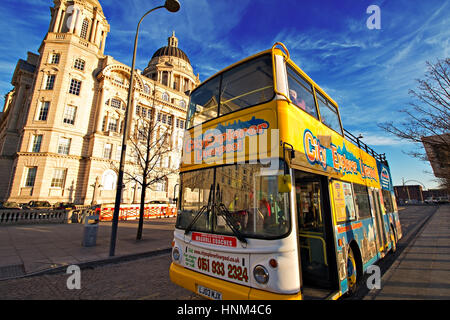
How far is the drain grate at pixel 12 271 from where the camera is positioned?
541 centimetres

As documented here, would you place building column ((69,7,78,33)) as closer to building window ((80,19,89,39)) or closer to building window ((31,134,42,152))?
building window ((80,19,89,39))

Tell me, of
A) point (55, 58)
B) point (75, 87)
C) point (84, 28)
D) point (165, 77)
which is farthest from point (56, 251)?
point (165, 77)

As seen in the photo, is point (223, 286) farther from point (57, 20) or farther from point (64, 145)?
point (57, 20)

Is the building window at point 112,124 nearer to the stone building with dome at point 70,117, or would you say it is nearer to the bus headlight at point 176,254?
the stone building with dome at point 70,117

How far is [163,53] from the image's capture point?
57.5 meters

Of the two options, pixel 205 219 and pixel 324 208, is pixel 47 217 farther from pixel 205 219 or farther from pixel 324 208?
pixel 324 208

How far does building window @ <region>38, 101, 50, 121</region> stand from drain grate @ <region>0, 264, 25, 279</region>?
96.0 ft

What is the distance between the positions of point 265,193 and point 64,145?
33.9m

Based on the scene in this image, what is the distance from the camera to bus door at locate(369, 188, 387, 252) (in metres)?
6.37

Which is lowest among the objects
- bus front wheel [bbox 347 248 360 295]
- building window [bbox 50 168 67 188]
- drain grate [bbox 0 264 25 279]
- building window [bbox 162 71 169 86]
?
drain grate [bbox 0 264 25 279]

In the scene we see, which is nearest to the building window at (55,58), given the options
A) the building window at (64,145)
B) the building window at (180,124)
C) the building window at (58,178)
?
the building window at (64,145)

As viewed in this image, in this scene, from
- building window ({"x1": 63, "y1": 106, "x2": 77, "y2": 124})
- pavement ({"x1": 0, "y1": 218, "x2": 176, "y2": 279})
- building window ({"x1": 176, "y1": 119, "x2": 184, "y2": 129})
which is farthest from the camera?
building window ({"x1": 176, "y1": 119, "x2": 184, "y2": 129})

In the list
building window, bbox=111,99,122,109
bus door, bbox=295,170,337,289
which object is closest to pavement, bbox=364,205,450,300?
bus door, bbox=295,170,337,289

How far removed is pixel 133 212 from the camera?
66.6ft
